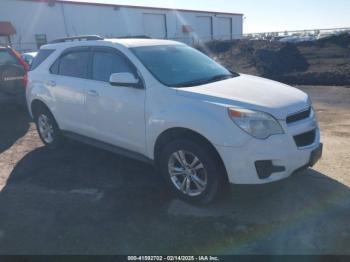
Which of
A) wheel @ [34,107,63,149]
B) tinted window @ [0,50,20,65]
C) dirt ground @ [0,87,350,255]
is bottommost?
dirt ground @ [0,87,350,255]

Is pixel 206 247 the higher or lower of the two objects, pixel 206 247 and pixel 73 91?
the lower

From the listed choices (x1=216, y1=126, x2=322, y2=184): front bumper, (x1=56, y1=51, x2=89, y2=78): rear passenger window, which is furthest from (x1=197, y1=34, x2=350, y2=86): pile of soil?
(x1=56, y1=51, x2=89, y2=78): rear passenger window

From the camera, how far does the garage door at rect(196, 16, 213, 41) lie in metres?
47.1

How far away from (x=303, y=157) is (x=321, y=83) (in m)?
9.76

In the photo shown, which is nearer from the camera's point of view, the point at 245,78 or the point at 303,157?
the point at 303,157

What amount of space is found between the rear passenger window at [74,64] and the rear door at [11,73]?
2.98 metres

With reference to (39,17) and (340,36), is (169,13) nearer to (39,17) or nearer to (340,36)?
(39,17)

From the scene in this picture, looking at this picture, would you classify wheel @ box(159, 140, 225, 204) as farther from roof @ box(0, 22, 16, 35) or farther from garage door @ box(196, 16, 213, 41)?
garage door @ box(196, 16, 213, 41)

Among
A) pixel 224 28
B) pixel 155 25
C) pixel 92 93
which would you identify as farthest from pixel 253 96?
pixel 224 28

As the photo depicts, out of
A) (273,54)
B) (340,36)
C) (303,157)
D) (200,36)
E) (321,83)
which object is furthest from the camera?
(200,36)

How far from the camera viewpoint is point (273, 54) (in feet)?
56.3

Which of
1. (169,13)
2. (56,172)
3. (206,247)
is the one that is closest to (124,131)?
(56,172)

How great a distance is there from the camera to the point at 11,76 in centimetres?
820

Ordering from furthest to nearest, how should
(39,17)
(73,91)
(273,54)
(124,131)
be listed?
(39,17)
(273,54)
(73,91)
(124,131)
